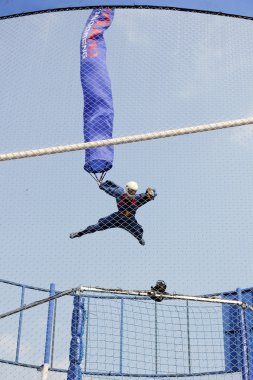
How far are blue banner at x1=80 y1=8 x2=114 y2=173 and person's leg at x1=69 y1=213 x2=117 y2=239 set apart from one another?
1.47 meters

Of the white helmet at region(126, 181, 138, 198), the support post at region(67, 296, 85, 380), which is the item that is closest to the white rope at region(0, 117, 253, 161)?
the support post at region(67, 296, 85, 380)

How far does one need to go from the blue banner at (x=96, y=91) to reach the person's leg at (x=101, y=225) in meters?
1.47

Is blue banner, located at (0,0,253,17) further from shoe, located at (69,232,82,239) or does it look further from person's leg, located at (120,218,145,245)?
shoe, located at (69,232,82,239)

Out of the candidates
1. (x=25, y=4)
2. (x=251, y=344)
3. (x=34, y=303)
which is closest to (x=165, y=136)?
(x=25, y=4)

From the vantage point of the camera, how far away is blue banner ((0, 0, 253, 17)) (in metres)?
5.76

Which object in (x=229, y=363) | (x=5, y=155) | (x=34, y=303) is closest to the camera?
(x=5, y=155)

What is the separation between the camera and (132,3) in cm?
582

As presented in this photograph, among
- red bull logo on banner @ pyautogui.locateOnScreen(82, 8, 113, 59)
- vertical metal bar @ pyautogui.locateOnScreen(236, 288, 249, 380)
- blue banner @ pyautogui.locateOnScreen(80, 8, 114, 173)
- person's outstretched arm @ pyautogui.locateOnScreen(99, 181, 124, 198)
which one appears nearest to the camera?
blue banner @ pyautogui.locateOnScreen(80, 8, 114, 173)

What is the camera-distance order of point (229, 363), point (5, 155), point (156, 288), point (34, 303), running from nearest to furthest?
point (5, 155), point (156, 288), point (34, 303), point (229, 363)

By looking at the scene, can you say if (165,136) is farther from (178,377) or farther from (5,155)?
(178,377)

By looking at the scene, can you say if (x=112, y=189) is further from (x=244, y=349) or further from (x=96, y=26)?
(x=244, y=349)

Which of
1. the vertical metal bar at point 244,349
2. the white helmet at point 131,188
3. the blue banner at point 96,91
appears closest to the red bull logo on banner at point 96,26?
the blue banner at point 96,91

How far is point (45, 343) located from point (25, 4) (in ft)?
14.6

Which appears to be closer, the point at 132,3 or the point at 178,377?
the point at 132,3
